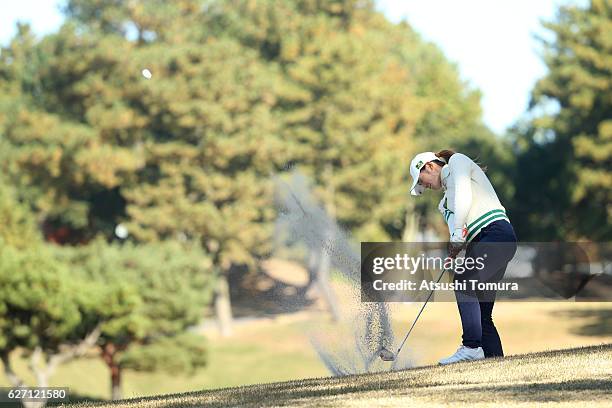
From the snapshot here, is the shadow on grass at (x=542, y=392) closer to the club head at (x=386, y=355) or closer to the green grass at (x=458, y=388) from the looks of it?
the green grass at (x=458, y=388)

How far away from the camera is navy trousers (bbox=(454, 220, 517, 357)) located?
9.41m

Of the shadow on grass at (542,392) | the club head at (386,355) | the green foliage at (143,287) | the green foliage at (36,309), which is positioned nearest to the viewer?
the shadow on grass at (542,392)

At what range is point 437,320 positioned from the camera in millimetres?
48844

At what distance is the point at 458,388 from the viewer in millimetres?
8102

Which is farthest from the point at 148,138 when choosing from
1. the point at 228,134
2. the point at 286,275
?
the point at 286,275

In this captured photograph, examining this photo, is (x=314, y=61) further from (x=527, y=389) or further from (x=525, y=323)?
(x=527, y=389)

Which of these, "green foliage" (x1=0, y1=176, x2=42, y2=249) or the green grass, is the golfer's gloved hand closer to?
the green grass

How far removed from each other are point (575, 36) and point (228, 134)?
684 inches

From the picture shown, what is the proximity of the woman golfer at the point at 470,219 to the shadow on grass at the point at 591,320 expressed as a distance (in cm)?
3814

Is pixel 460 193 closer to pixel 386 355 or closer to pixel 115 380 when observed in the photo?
pixel 386 355

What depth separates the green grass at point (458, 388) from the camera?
7.45 m

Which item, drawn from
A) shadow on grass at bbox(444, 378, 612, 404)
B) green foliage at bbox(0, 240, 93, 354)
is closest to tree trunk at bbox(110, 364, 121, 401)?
green foliage at bbox(0, 240, 93, 354)

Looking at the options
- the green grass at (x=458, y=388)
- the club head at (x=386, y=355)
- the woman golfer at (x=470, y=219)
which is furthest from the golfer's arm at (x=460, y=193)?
the club head at (x=386, y=355)

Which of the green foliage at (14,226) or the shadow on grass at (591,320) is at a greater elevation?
the green foliage at (14,226)
